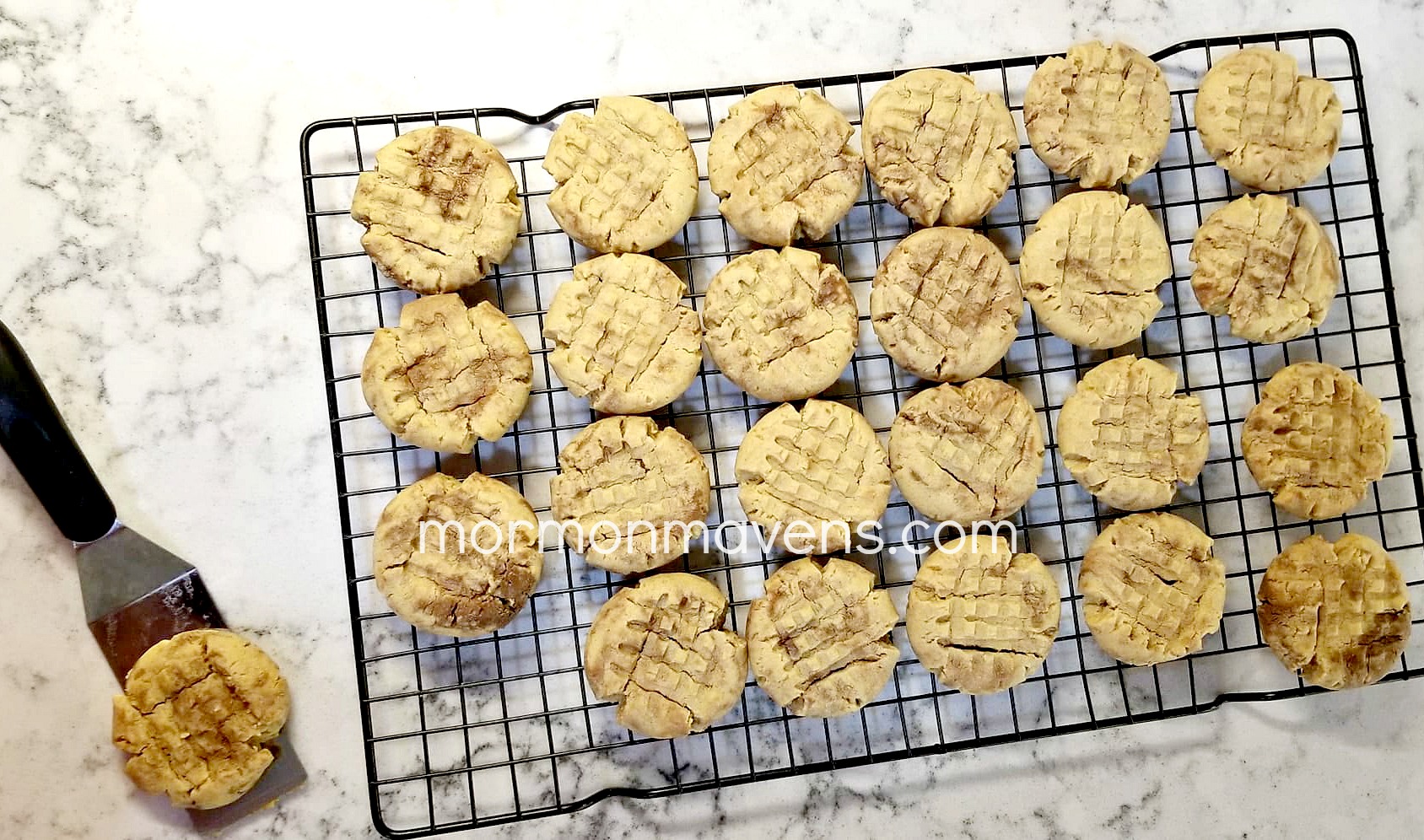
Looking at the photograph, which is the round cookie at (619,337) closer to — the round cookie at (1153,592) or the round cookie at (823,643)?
the round cookie at (823,643)

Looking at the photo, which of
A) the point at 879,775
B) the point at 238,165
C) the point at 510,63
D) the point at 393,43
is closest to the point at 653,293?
the point at 510,63

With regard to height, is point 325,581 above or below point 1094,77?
below

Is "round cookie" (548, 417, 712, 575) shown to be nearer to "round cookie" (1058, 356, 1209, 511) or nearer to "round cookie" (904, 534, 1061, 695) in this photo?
"round cookie" (904, 534, 1061, 695)

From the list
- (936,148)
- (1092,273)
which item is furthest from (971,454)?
(936,148)

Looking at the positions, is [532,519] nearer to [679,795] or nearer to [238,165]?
[679,795]

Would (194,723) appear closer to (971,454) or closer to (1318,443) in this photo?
(971,454)

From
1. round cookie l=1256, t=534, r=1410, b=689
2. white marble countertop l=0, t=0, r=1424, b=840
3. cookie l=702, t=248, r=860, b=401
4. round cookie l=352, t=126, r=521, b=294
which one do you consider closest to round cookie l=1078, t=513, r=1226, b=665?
round cookie l=1256, t=534, r=1410, b=689

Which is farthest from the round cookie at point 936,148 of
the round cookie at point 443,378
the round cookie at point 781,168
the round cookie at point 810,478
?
the round cookie at point 443,378
